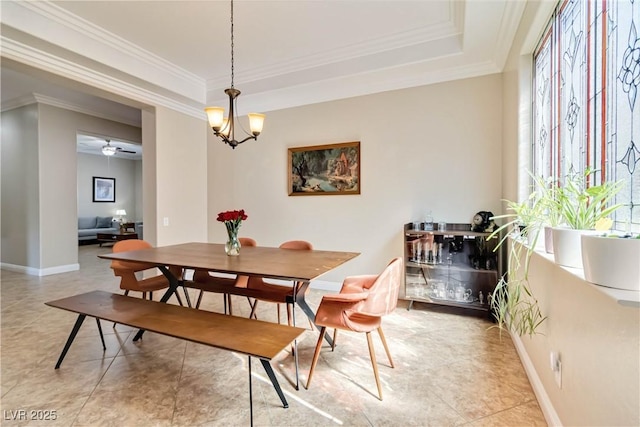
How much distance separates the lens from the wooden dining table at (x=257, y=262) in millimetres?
1956

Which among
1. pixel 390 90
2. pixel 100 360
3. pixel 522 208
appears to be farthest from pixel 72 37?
pixel 522 208

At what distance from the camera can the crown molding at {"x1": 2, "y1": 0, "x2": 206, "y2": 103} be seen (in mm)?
2635

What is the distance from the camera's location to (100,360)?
7.62 feet

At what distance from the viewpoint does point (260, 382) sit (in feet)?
6.66

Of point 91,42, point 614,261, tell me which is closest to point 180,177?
point 91,42

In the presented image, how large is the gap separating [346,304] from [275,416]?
755 mm

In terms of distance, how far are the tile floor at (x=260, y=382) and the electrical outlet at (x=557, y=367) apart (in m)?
0.34

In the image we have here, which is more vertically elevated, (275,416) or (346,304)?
(346,304)

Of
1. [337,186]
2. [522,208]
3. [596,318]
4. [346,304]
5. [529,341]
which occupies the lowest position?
[529,341]

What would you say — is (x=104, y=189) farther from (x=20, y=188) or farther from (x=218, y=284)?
(x=218, y=284)

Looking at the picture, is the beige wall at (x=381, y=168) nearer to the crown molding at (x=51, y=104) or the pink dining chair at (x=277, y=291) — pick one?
the pink dining chair at (x=277, y=291)

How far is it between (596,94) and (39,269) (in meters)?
7.29

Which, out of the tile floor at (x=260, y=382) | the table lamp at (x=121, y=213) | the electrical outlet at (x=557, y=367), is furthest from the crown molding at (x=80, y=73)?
the table lamp at (x=121, y=213)

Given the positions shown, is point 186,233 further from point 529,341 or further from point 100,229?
point 100,229
